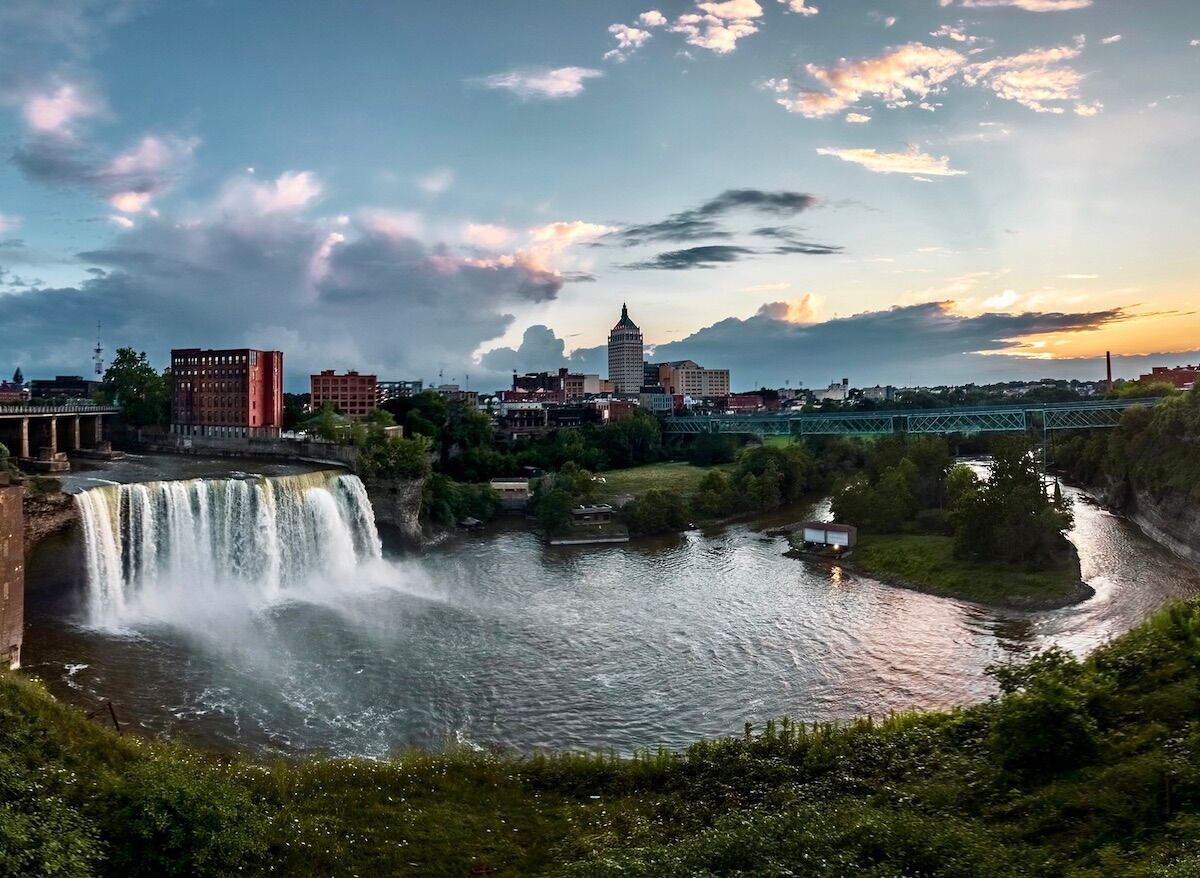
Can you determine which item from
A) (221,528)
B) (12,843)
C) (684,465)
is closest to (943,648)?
(12,843)

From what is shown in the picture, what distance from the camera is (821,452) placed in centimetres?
7725

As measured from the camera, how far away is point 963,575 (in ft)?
115

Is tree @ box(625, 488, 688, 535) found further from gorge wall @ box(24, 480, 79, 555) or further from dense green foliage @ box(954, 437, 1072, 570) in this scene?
gorge wall @ box(24, 480, 79, 555)

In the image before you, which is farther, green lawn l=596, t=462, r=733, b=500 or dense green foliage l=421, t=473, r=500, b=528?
green lawn l=596, t=462, r=733, b=500

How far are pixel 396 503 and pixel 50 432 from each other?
24001 mm

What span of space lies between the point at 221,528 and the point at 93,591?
524 centimetres

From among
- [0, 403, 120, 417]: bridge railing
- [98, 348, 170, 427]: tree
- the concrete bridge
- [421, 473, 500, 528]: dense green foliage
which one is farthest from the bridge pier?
[98, 348, 170, 427]: tree

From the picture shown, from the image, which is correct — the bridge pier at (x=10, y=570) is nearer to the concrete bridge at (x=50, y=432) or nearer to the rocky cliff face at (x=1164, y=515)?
the concrete bridge at (x=50, y=432)

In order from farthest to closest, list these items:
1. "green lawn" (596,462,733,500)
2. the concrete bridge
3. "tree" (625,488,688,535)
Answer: "green lawn" (596,462,733,500) < "tree" (625,488,688,535) < the concrete bridge

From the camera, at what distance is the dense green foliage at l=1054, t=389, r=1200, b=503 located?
45938 millimetres

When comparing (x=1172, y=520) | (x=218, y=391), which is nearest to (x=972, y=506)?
(x=1172, y=520)

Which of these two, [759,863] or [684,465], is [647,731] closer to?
[759,863]

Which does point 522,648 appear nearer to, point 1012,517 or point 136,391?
point 1012,517

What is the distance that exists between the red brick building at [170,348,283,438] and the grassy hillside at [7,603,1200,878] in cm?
4914
